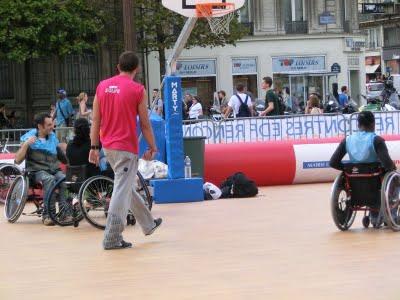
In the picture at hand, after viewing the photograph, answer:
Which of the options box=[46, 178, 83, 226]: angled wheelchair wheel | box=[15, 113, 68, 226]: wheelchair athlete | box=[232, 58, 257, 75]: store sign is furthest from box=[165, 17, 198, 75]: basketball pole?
box=[232, 58, 257, 75]: store sign

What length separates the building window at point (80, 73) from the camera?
133ft

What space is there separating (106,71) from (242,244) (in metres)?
31.8

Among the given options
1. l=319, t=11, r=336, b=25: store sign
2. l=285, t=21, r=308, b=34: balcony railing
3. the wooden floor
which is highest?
l=319, t=11, r=336, b=25: store sign

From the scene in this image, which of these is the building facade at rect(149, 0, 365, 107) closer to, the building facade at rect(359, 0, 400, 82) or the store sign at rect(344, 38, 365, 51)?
the store sign at rect(344, 38, 365, 51)

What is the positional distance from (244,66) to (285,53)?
7.30 feet

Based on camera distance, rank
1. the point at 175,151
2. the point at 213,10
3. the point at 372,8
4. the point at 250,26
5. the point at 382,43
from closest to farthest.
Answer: the point at 175,151, the point at 213,10, the point at 250,26, the point at 372,8, the point at 382,43

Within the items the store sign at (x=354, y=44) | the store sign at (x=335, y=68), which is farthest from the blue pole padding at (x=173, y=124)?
the store sign at (x=354, y=44)

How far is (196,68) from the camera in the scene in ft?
143

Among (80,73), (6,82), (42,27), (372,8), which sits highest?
(372,8)

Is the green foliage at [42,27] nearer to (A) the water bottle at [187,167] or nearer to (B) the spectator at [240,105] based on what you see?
(B) the spectator at [240,105]

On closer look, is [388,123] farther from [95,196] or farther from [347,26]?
[347,26]

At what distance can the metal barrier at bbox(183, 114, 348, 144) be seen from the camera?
1798 cm

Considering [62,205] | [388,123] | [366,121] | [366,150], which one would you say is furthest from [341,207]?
[388,123]

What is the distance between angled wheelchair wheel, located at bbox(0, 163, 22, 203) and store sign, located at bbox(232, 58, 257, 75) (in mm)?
29841
